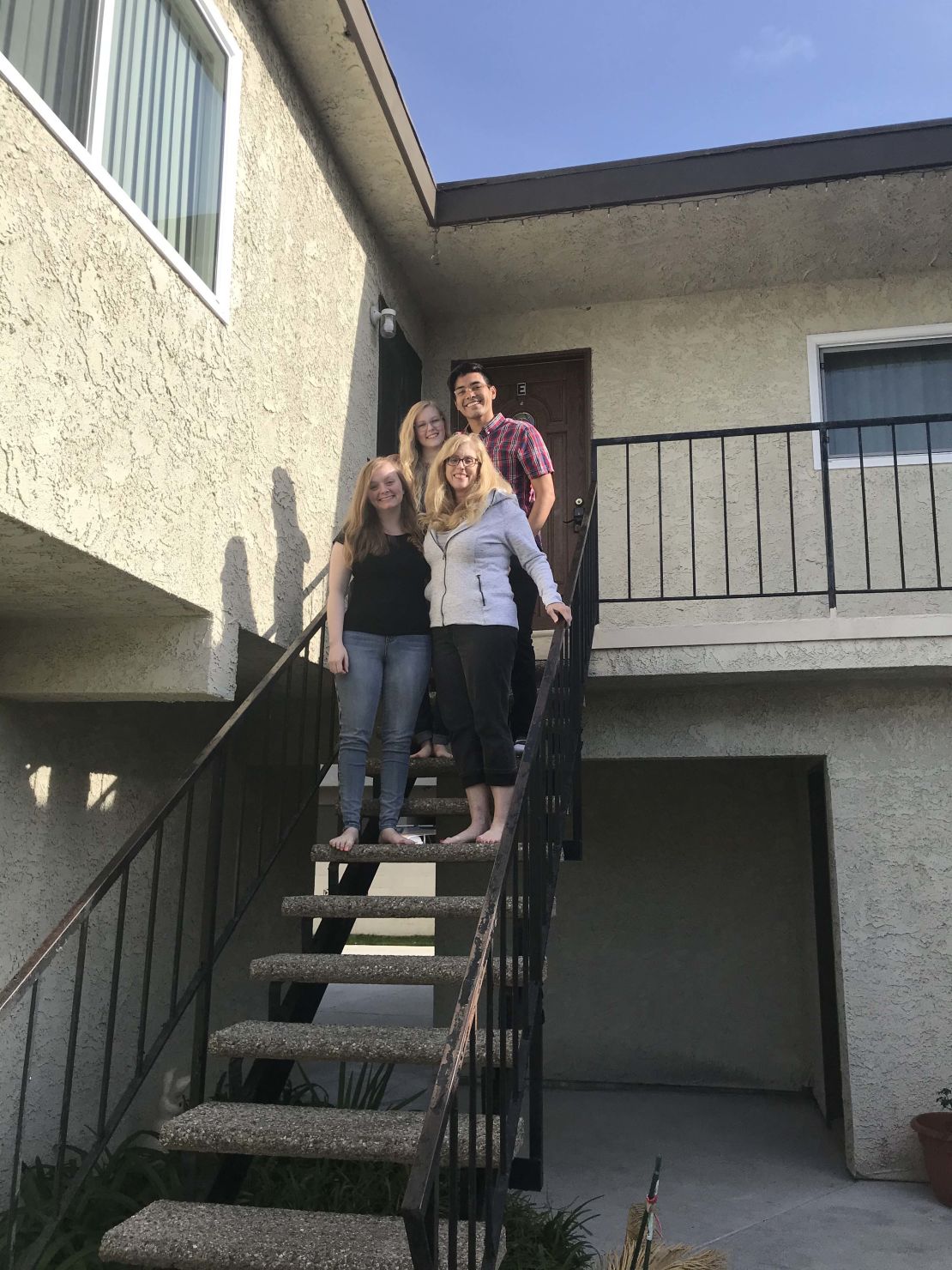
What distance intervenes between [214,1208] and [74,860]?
1.65 m

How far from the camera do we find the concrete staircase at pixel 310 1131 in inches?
89.5

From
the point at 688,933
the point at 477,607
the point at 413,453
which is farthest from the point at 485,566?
the point at 688,933

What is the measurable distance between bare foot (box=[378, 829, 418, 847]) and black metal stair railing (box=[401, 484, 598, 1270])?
16.7 inches

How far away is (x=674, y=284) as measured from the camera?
6.27 m

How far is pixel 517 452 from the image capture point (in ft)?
13.5

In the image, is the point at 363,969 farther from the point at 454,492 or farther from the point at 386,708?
the point at 454,492

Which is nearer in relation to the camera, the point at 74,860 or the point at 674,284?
the point at 74,860

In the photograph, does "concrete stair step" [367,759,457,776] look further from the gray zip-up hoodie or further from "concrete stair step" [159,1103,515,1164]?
"concrete stair step" [159,1103,515,1164]

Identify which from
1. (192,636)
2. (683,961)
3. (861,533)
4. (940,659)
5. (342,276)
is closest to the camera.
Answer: (192,636)

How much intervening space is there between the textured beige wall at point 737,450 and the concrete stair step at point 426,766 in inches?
88.8

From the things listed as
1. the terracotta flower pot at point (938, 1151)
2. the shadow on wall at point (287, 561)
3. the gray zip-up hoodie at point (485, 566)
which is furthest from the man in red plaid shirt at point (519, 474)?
the terracotta flower pot at point (938, 1151)

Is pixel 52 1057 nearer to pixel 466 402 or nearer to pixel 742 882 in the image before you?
pixel 466 402

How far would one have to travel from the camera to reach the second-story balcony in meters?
5.77

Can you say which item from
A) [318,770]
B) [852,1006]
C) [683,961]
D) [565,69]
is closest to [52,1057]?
[318,770]
